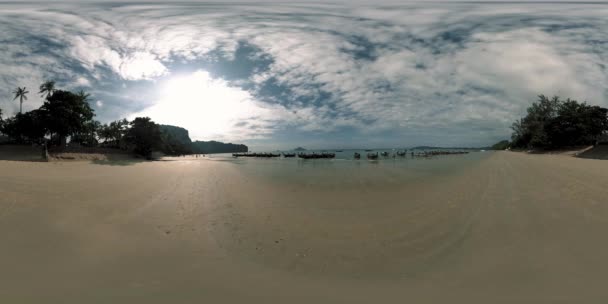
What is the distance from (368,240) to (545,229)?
3728mm

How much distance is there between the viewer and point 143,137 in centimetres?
3788

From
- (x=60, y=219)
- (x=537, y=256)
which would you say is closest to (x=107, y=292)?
(x=60, y=219)

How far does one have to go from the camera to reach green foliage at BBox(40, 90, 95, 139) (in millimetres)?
28422

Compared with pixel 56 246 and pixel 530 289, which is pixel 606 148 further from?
pixel 56 246

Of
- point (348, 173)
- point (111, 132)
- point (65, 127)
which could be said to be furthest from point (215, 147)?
point (348, 173)

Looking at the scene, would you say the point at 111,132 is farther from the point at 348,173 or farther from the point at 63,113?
the point at 348,173

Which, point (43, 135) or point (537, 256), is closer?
point (537, 256)

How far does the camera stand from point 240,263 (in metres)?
3.81

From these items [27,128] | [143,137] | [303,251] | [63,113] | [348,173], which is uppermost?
[63,113]

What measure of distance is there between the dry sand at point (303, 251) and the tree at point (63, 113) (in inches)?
1139

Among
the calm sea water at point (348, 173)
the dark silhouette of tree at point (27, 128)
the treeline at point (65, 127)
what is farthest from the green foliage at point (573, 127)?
the dark silhouette of tree at point (27, 128)

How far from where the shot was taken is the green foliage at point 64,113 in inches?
1119

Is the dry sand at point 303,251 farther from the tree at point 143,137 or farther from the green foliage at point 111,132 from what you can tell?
the green foliage at point 111,132

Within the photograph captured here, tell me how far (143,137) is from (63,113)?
10042 mm
